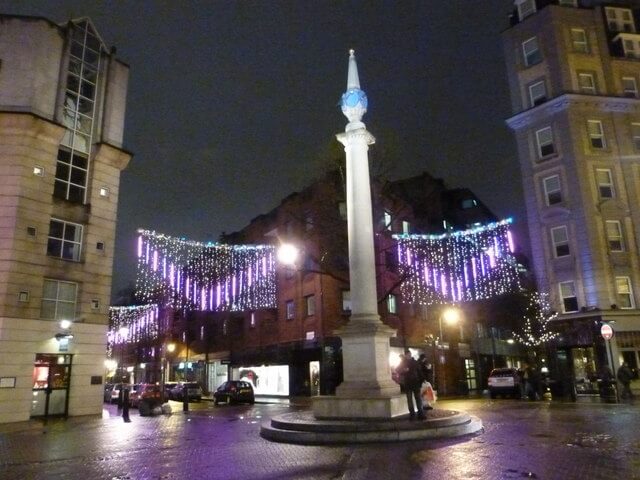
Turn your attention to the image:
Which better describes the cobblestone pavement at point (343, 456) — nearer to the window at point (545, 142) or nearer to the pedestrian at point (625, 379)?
the pedestrian at point (625, 379)

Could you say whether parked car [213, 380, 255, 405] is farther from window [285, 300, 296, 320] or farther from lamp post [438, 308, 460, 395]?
lamp post [438, 308, 460, 395]

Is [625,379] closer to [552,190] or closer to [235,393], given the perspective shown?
[552,190]

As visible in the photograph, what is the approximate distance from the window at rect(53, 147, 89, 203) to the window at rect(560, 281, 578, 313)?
27355 mm

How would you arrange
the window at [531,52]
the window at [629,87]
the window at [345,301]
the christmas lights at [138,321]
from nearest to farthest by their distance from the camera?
the window at [629,87] → the window at [531,52] → the window at [345,301] → the christmas lights at [138,321]

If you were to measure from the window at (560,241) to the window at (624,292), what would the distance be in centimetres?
320

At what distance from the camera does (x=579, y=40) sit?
33.6m

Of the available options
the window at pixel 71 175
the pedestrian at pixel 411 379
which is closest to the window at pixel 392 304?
the window at pixel 71 175

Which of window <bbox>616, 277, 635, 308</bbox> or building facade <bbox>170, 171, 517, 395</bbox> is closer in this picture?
window <bbox>616, 277, 635, 308</bbox>

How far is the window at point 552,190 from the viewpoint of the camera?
105 feet

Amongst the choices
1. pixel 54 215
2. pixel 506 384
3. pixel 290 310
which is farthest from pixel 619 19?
pixel 54 215

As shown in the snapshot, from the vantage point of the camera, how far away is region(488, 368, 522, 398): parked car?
97.0 feet

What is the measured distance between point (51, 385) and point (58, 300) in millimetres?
3745

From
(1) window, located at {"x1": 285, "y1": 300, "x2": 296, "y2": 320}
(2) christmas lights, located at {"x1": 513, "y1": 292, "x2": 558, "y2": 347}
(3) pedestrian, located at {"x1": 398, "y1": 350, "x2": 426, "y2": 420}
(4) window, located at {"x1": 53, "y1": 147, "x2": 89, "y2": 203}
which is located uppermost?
(4) window, located at {"x1": 53, "y1": 147, "x2": 89, "y2": 203}

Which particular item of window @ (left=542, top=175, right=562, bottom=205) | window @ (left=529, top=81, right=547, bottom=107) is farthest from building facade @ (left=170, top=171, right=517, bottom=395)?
window @ (left=529, top=81, right=547, bottom=107)
